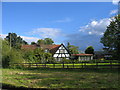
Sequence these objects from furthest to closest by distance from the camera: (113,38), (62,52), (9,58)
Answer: (62,52) → (9,58) → (113,38)

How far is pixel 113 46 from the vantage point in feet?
35.4

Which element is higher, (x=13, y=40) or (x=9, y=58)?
(x=13, y=40)

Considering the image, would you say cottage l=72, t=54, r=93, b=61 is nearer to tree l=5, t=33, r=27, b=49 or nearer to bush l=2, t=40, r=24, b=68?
tree l=5, t=33, r=27, b=49

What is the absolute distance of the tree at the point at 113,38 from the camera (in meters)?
10.6

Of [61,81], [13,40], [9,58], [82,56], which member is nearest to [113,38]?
[61,81]

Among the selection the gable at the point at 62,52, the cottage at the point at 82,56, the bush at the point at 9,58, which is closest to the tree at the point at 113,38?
the bush at the point at 9,58

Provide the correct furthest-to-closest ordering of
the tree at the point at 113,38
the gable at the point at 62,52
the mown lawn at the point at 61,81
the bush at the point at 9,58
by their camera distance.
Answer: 1. the gable at the point at 62,52
2. the bush at the point at 9,58
3. the tree at the point at 113,38
4. the mown lawn at the point at 61,81

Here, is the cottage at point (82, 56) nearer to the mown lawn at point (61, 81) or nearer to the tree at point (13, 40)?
the tree at point (13, 40)

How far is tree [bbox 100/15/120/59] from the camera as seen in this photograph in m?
10.6

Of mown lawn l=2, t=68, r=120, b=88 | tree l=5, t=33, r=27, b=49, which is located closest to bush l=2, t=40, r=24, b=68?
tree l=5, t=33, r=27, b=49

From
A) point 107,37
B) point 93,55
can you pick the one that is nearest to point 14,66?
point 107,37

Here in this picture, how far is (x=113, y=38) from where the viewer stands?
1088 centimetres

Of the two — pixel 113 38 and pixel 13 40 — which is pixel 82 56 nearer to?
pixel 13 40

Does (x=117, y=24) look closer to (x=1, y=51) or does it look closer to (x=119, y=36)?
(x=119, y=36)
